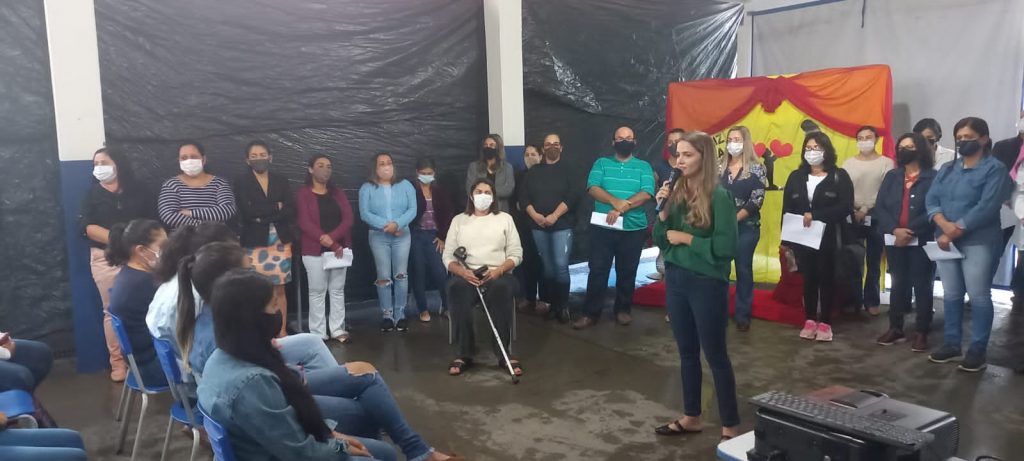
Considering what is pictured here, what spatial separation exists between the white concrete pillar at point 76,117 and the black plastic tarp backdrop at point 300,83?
231 mm

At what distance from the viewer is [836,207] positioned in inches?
181

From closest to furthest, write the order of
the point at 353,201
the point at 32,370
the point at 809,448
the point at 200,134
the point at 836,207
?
1. the point at 809,448
2. the point at 32,370
3. the point at 836,207
4. the point at 200,134
5. the point at 353,201

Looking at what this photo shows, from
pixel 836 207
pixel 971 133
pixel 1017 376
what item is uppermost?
pixel 971 133

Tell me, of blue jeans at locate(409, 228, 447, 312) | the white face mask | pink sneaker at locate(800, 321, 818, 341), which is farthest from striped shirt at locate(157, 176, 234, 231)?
the white face mask

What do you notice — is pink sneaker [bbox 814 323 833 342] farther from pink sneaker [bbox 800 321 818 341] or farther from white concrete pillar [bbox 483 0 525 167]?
white concrete pillar [bbox 483 0 525 167]

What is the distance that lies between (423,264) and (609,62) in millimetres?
2785

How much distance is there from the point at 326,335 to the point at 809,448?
155 inches

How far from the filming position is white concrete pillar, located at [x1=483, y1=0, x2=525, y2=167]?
5906 mm

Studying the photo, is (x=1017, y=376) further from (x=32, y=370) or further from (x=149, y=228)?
(x=32, y=370)

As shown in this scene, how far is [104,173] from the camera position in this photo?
13.8ft

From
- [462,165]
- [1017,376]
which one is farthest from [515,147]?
[1017,376]

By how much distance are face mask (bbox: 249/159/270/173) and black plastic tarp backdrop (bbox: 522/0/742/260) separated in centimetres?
245

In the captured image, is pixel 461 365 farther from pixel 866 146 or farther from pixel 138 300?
pixel 866 146

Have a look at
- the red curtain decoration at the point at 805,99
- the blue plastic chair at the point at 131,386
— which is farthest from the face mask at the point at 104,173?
the red curtain decoration at the point at 805,99
